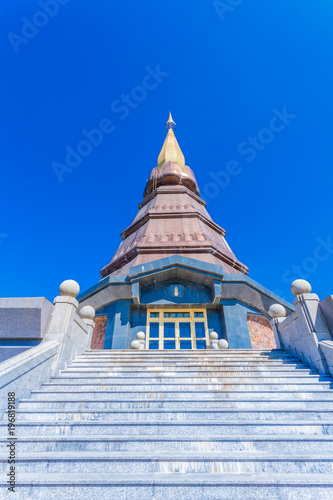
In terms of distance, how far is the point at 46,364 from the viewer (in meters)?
4.62

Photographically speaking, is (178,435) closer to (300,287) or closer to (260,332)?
(300,287)

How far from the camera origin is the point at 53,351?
4883 mm

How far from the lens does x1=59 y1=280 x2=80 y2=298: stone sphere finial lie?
20.0ft

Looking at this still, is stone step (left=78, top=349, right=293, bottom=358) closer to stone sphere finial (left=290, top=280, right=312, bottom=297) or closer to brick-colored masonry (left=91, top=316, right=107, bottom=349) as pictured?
stone sphere finial (left=290, top=280, right=312, bottom=297)

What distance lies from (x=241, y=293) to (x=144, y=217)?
8179 mm

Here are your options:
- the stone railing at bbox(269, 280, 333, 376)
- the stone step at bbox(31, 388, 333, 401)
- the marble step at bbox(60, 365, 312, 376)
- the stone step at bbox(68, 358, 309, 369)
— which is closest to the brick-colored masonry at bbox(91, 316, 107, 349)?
the stone step at bbox(68, 358, 309, 369)

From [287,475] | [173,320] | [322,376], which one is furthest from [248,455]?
[173,320]

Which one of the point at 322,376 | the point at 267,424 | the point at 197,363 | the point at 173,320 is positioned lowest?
the point at 267,424

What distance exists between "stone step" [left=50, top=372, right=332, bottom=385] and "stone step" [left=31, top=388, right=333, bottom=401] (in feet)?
1.12

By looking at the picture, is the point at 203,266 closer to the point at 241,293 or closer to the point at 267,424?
the point at 241,293

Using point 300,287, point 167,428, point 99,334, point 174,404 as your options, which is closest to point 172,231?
point 99,334

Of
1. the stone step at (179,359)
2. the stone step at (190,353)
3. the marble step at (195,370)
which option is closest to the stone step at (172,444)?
the marble step at (195,370)

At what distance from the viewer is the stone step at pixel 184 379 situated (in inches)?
180

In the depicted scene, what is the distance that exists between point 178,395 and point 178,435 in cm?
99
